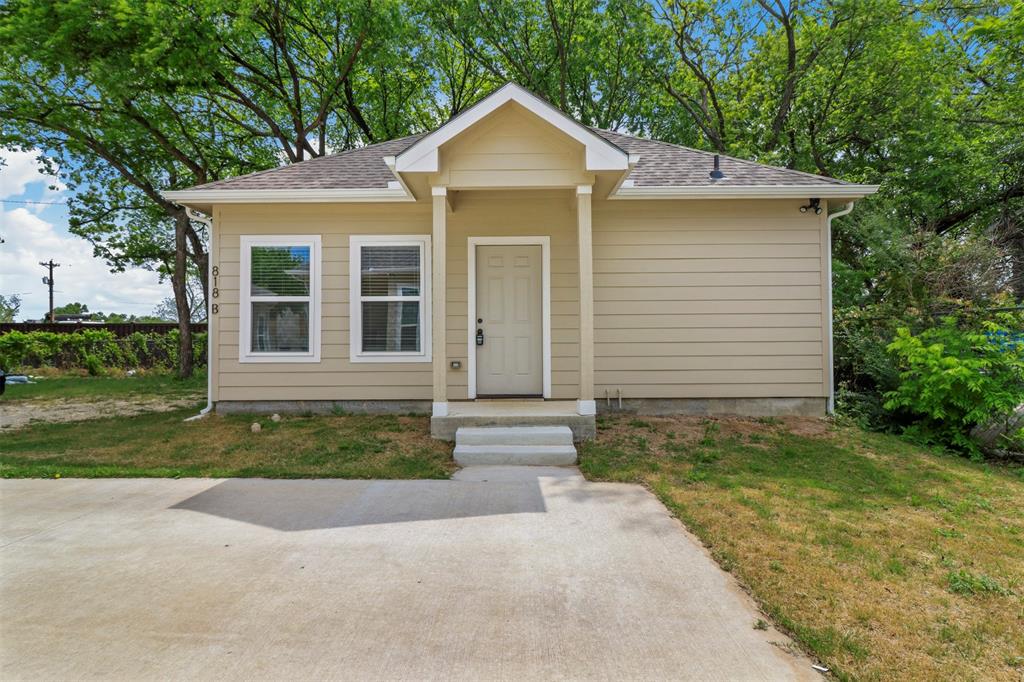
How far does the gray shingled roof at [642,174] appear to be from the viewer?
682 centimetres

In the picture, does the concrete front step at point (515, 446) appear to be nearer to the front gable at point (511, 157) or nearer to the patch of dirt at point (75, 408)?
the front gable at point (511, 157)

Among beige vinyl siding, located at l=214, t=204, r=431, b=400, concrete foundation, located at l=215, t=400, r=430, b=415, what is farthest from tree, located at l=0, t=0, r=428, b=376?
concrete foundation, located at l=215, t=400, r=430, b=415

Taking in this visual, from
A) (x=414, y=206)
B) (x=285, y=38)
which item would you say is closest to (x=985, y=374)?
(x=414, y=206)

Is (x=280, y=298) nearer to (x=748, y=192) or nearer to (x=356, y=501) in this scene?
(x=356, y=501)

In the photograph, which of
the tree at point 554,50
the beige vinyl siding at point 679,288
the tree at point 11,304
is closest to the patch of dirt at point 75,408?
the beige vinyl siding at point 679,288

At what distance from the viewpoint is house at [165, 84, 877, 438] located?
689 centimetres

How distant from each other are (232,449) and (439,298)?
2.71m

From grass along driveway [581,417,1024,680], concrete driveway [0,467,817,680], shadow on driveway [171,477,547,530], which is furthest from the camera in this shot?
shadow on driveway [171,477,547,530]

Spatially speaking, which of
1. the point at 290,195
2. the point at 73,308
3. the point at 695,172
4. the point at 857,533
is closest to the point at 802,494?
the point at 857,533

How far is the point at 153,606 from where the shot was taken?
2385 millimetres

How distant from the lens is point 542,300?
6.90 meters

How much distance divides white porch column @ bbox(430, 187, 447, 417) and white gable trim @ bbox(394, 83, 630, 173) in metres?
0.39

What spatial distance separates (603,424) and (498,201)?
10.7 ft

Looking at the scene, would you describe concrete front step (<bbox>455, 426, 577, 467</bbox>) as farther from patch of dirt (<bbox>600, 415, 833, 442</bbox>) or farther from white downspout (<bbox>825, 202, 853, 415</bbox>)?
white downspout (<bbox>825, 202, 853, 415</bbox>)
